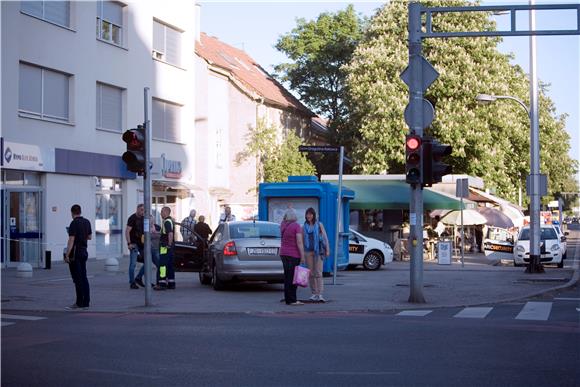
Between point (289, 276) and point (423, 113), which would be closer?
point (289, 276)

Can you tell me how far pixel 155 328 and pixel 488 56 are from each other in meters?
37.3

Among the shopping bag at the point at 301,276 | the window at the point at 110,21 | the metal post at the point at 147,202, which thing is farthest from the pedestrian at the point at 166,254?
the window at the point at 110,21

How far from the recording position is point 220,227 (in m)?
19.5

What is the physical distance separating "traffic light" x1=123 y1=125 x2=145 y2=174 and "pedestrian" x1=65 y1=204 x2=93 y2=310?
47.7 inches

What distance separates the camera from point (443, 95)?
150 ft

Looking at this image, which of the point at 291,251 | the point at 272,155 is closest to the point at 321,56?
the point at 272,155

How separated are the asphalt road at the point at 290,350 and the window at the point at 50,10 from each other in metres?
14.6

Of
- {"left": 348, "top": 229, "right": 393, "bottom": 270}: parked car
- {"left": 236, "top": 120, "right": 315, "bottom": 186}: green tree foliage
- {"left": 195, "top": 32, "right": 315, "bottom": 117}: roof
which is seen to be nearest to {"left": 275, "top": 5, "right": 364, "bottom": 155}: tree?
{"left": 195, "top": 32, "right": 315, "bottom": 117}: roof

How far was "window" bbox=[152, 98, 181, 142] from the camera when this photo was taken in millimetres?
34438

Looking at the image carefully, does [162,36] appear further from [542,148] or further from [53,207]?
[542,148]

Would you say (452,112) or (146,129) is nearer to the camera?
(146,129)

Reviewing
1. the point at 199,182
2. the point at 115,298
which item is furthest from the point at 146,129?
the point at 199,182

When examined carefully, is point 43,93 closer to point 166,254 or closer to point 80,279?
point 166,254

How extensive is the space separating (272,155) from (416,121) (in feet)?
105
